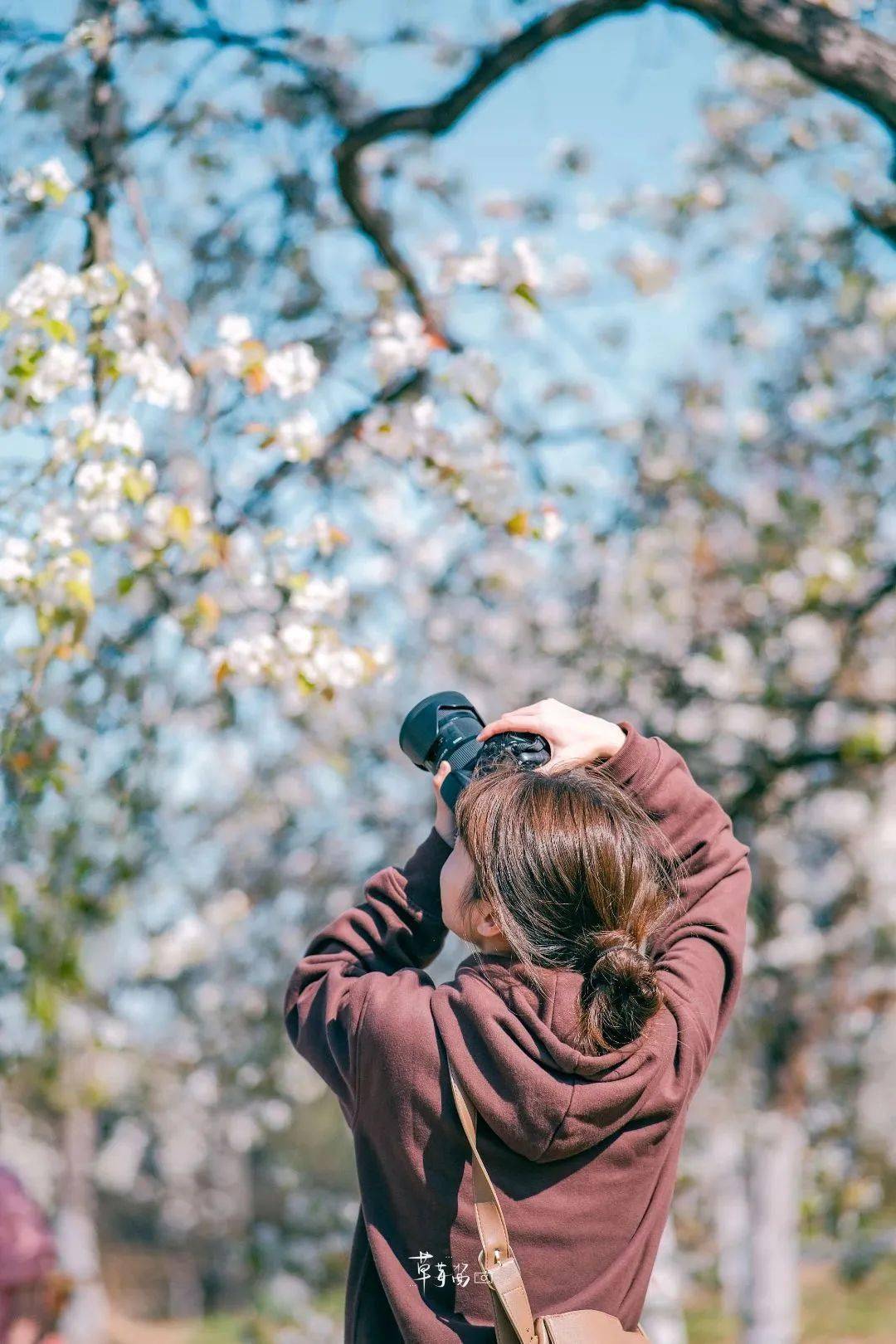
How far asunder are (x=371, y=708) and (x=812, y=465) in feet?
6.18

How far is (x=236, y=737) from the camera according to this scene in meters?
4.53

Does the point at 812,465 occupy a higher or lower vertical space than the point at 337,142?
lower

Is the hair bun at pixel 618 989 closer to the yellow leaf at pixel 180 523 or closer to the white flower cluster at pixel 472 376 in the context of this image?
the yellow leaf at pixel 180 523

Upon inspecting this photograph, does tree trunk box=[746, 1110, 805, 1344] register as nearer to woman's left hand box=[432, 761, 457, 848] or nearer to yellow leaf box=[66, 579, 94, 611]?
yellow leaf box=[66, 579, 94, 611]

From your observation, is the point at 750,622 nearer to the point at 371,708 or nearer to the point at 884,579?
the point at 884,579

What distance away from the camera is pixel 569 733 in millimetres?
1470

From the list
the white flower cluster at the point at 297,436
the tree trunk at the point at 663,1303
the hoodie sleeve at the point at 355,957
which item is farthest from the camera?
the tree trunk at the point at 663,1303

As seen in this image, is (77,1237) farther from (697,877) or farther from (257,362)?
(697,877)

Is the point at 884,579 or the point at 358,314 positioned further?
the point at 884,579

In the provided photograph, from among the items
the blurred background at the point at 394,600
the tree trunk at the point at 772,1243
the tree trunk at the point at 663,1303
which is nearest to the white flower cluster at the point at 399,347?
the blurred background at the point at 394,600

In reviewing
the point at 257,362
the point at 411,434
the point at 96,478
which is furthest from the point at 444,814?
the point at 411,434

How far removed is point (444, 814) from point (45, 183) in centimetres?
147

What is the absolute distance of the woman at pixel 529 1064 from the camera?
1218 mm

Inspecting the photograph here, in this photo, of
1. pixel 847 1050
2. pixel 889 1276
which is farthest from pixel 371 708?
pixel 889 1276
